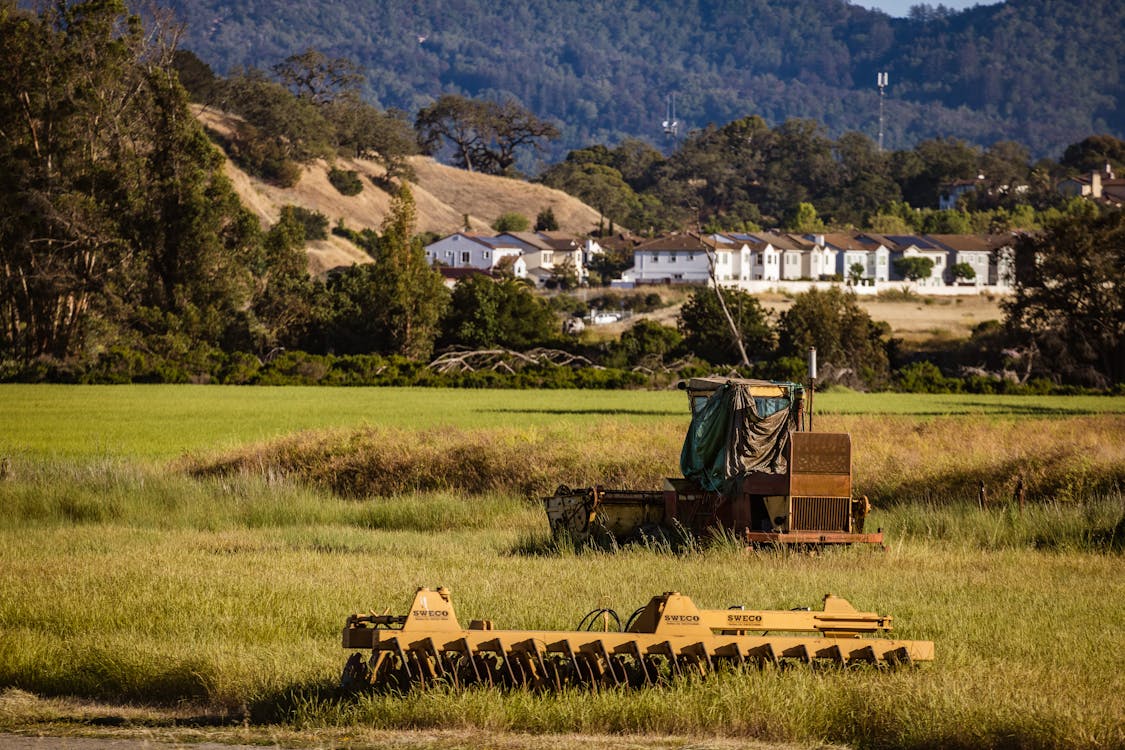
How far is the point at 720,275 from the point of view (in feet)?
Answer: 430

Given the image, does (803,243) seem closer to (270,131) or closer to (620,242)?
(620,242)

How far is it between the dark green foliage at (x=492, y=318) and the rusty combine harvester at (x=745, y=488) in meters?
54.6

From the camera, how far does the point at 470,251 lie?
150 metres

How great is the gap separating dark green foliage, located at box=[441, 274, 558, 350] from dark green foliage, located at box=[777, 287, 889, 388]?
12720 mm

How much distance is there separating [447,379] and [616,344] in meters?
11.1

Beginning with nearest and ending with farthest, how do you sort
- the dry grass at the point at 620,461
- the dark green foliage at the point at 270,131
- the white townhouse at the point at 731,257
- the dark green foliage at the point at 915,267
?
the dry grass at the point at 620,461
the white townhouse at the point at 731,257
the dark green foliage at the point at 270,131
the dark green foliage at the point at 915,267

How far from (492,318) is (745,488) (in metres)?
57.2

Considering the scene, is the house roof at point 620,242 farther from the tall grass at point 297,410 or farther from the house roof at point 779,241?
the tall grass at point 297,410

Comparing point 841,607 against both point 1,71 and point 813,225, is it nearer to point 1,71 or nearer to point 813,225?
point 1,71

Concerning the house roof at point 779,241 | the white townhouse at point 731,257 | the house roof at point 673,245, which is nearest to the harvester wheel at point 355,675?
the white townhouse at point 731,257

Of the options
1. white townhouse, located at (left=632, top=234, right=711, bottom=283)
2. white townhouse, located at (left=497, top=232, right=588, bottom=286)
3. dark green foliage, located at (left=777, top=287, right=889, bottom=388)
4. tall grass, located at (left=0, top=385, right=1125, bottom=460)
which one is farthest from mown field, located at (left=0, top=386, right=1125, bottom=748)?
white townhouse, located at (left=497, top=232, right=588, bottom=286)

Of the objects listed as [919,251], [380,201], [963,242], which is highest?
[380,201]

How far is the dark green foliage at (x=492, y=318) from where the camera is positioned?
7619cm

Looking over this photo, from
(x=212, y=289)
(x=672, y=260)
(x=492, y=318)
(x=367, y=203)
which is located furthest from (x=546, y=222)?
(x=212, y=289)
